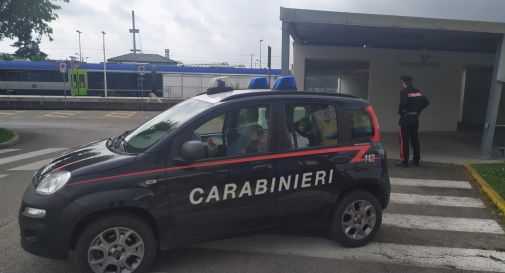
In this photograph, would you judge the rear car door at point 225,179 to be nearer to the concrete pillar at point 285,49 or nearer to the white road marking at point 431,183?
the white road marking at point 431,183

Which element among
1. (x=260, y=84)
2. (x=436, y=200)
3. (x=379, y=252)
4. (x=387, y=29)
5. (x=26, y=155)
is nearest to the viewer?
(x=379, y=252)

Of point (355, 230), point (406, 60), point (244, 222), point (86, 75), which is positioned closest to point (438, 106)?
point (406, 60)

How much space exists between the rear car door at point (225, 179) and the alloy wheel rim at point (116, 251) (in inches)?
14.5

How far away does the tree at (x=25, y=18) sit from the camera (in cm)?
1291

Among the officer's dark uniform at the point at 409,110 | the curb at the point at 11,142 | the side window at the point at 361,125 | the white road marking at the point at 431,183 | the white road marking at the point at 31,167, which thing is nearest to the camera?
the side window at the point at 361,125

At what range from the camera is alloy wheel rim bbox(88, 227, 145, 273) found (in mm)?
3387

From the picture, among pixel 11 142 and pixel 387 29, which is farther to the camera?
pixel 11 142

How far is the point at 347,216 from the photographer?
436 centimetres

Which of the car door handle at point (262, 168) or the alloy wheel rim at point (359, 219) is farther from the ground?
the car door handle at point (262, 168)

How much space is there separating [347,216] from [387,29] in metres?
6.69

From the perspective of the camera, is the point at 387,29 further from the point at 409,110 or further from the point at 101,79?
the point at 101,79

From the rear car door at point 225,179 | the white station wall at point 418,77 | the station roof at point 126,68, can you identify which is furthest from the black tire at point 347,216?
the station roof at point 126,68

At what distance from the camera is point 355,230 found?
4410mm

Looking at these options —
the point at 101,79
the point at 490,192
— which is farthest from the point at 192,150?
the point at 101,79
